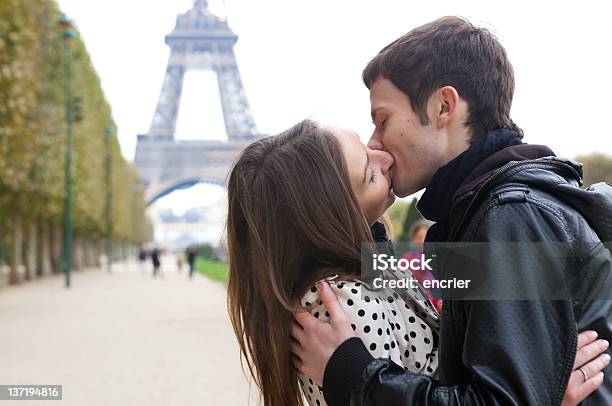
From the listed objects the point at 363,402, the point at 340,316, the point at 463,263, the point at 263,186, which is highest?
the point at 263,186

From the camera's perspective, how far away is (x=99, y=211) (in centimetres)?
4225

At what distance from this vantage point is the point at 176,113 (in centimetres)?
7244

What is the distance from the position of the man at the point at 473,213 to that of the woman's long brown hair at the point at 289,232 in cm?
9

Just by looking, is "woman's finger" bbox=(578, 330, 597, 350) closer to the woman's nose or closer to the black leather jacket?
the black leather jacket

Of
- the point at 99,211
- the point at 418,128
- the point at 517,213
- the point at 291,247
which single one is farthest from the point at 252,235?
the point at 99,211

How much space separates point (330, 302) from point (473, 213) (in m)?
0.39

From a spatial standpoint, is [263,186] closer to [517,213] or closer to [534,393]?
[517,213]

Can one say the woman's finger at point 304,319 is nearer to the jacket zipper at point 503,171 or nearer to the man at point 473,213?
the man at point 473,213

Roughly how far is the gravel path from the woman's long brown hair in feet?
3.93

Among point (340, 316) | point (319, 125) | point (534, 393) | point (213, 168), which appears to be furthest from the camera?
point (213, 168)

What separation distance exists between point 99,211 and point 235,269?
41289 mm

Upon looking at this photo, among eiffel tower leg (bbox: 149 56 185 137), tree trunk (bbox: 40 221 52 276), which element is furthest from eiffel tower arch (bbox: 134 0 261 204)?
tree trunk (bbox: 40 221 52 276)

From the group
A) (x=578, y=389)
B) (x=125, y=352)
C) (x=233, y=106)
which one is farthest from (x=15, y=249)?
(x=233, y=106)

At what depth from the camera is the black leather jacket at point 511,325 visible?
153cm
